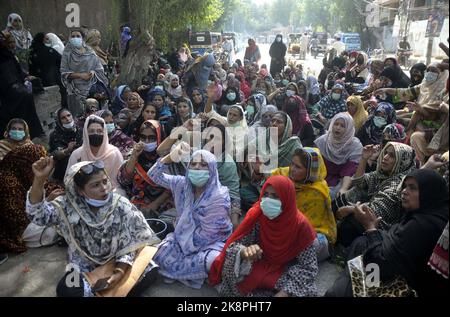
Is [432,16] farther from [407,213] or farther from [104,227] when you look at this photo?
[104,227]

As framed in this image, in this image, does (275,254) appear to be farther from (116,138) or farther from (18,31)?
(18,31)

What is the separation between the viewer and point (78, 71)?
6.02 metres

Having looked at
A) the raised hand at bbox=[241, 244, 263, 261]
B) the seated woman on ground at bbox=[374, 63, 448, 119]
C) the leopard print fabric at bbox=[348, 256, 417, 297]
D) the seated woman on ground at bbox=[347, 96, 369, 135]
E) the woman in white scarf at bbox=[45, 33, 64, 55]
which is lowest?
the leopard print fabric at bbox=[348, 256, 417, 297]

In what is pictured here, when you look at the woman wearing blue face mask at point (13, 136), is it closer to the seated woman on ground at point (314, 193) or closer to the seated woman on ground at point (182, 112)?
the seated woman on ground at point (182, 112)

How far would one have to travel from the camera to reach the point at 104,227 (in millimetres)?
2355

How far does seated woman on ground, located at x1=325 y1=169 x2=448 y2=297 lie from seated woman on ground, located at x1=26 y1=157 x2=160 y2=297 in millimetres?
1405

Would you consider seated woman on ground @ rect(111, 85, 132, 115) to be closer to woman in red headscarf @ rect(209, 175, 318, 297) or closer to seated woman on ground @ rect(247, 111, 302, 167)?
seated woman on ground @ rect(247, 111, 302, 167)

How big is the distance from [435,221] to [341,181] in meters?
1.89

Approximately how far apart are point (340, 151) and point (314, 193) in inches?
49.2

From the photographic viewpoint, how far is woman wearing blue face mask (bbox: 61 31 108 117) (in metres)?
5.91

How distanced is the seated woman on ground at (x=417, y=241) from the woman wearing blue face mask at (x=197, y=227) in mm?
1003

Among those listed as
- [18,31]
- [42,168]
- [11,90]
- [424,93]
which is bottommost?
[42,168]

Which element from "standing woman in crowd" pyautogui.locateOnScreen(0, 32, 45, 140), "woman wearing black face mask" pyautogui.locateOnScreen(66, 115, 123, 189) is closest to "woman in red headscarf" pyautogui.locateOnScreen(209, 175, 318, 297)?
"woman wearing black face mask" pyautogui.locateOnScreen(66, 115, 123, 189)

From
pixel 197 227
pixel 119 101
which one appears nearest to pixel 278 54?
pixel 119 101
